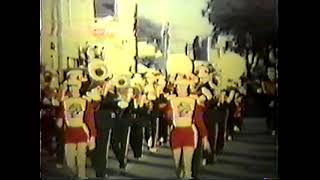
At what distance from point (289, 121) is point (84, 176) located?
0.52 metres

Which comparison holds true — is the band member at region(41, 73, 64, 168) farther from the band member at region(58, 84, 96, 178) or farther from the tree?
the tree

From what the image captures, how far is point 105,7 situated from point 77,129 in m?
0.31

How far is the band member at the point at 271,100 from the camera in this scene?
1.15 metres

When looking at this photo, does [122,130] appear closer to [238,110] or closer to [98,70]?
[98,70]

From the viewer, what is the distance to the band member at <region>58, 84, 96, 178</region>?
45.5 inches

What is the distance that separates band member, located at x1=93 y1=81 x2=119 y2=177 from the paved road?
0.08ft

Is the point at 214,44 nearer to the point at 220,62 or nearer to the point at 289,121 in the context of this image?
the point at 220,62

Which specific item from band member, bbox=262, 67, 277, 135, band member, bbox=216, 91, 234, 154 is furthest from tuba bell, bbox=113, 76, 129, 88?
band member, bbox=262, 67, 277, 135

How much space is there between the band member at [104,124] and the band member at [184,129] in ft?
0.48

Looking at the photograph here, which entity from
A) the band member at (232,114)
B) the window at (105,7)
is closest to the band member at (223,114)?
the band member at (232,114)

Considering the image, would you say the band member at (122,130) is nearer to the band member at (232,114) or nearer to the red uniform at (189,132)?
the red uniform at (189,132)

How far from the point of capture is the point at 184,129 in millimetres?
1164

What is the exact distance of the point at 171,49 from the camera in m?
1.15

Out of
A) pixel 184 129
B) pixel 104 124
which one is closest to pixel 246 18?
pixel 184 129
